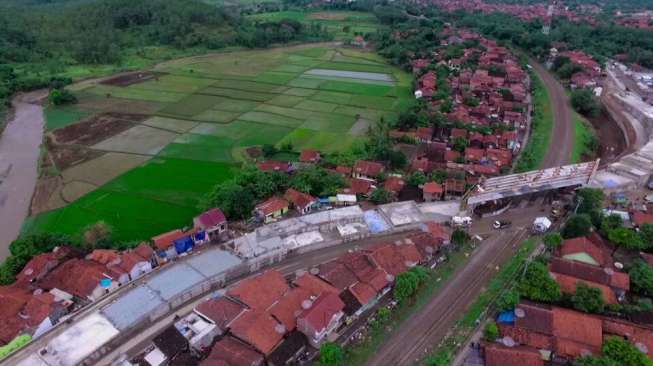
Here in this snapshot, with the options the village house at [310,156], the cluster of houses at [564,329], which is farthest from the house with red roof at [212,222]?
the cluster of houses at [564,329]

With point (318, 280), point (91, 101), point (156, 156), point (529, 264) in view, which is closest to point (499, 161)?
point (529, 264)

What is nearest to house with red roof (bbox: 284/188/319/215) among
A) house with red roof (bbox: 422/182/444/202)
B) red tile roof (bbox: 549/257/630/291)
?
house with red roof (bbox: 422/182/444/202)

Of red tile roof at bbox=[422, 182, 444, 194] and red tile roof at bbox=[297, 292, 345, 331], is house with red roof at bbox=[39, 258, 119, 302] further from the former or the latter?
red tile roof at bbox=[422, 182, 444, 194]

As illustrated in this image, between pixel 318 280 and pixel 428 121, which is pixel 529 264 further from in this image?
pixel 428 121

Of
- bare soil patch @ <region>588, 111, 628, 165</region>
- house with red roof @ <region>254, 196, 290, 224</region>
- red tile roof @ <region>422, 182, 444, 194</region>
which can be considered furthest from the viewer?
bare soil patch @ <region>588, 111, 628, 165</region>

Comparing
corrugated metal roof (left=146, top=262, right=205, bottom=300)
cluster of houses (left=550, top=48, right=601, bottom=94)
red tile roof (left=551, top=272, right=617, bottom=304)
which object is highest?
cluster of houses (left=550, top=48, right=601, bottom=94)

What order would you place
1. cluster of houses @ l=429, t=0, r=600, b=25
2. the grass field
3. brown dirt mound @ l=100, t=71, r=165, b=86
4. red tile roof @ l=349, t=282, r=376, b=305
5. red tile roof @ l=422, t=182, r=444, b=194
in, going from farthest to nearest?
the grass field < cluster of houses @ l=429, t=0, r=600, b=25 < brown dirt mound @ l=100, t=71, r=165, b=86 < red tile roof @ l=422, t=182, r=444, b=194 < red tile roof @ l=349, t=282, r=376, b=305

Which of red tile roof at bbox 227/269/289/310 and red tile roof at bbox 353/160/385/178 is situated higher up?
red tile roof at bbox 353/160/385/178
